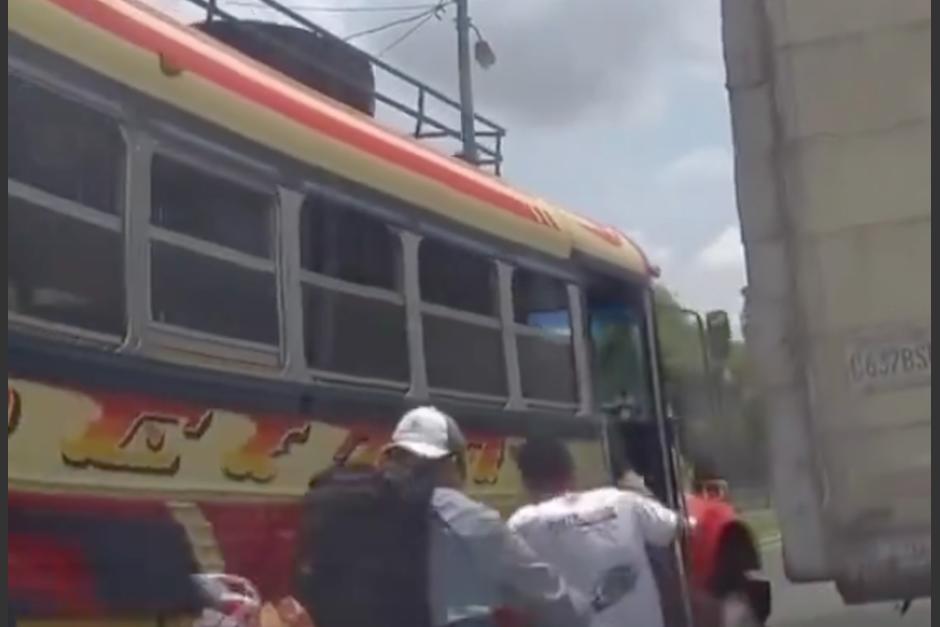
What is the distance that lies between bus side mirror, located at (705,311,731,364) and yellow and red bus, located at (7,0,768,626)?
1.75 m

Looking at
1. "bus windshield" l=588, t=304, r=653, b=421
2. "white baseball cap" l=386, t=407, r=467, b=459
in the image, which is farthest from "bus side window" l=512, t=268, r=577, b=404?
"white baseball cap" l=386, t=407, r=467, b=459

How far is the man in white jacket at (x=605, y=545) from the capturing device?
20.8ft

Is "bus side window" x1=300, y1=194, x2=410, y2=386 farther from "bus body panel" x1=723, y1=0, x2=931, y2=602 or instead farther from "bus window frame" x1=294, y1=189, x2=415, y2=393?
"bus body panel" x1=723, y1=0, x2=931, y2=602

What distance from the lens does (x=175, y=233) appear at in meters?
5.98

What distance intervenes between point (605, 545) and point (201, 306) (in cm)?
150

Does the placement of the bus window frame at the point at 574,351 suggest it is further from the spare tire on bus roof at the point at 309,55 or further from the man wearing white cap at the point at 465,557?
the man wearing white cap at the point at 465,557

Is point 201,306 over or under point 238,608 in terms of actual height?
over

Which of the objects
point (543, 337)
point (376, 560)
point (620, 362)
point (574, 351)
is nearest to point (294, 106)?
point (376, 560)

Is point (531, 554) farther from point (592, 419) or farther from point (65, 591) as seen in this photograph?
point (592, 419)

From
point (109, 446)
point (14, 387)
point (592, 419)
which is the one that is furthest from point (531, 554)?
point (592, 419)

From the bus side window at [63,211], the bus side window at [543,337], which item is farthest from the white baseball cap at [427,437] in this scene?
the bus side window at [543,337]

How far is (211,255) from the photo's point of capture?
622 cm

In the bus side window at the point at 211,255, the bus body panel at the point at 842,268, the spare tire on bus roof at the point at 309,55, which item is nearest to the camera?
the bus side window at the point at 211,255

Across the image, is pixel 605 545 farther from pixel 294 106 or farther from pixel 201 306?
pixel 294 106
